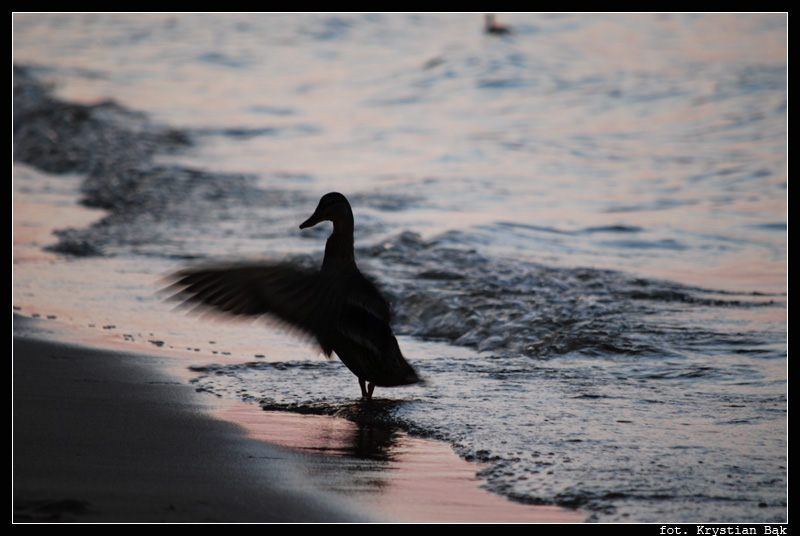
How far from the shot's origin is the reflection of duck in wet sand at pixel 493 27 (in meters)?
20.7

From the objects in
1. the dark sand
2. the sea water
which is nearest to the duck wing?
the sea water

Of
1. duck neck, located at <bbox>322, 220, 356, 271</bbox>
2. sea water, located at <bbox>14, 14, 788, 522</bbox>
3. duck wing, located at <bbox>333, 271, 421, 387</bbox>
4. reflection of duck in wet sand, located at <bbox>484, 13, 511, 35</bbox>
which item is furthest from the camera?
reflection of duck in wet sand, located at <bbox>484, 13, 511, 35</bbox>

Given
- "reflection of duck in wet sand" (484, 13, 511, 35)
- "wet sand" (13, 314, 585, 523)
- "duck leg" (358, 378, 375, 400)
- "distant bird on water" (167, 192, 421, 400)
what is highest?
"reflection of duck in wet sand" (484, 13, 511, 35)

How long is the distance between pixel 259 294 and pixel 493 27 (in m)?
18.2

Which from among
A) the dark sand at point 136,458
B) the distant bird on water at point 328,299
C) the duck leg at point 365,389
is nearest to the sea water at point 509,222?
the duck leg at point 365,389

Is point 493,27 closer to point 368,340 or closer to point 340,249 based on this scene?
point 340,249

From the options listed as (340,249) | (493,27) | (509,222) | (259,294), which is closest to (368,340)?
(340,249)

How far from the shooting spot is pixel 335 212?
464 centimetres

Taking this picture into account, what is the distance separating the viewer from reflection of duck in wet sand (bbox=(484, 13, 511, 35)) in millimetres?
20703

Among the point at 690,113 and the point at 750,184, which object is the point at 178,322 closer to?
the point at 750,184

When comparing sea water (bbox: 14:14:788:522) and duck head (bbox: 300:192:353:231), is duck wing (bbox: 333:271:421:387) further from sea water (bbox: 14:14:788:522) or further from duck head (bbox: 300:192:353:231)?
duck head (bbox: 300:192:353:231)

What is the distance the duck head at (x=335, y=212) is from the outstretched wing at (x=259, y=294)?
0.72m

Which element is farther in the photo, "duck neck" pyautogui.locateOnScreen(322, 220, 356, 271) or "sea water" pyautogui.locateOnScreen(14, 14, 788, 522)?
"duck neck" pyautogui.locateOnScreen(322, 220, 356, 271)

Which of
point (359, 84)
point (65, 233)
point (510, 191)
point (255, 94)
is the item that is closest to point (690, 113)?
point (510, 191)
